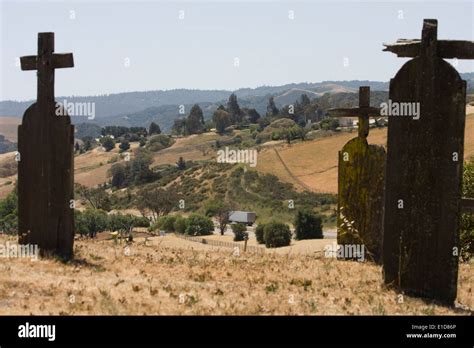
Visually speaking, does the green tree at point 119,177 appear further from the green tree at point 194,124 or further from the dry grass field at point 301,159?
the green tree at point 194,124

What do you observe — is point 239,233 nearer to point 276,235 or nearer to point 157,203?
point 276,235

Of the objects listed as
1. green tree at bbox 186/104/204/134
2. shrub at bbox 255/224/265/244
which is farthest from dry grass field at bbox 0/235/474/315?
green tree at bbox 186/104/204/134

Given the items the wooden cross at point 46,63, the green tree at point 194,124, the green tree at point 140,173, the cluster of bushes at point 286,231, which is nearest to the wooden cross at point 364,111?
the wooden cross at point 46,63

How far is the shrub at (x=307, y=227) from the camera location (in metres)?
47.4

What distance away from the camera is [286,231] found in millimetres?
44750

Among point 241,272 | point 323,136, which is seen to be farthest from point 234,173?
point 241,272

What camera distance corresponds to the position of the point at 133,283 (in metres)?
8.91

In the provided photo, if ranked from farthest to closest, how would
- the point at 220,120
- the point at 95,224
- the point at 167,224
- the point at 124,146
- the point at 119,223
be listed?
the point at 124,146
the point at 220,120
the point at 167,224
the point at 119,223
the point at 95,224

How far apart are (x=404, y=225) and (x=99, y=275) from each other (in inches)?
173

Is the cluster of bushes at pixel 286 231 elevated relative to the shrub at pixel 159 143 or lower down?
lower down

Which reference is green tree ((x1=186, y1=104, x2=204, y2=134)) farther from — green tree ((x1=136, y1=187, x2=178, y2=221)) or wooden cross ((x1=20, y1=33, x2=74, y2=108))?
wooden cross ((x1=20, y1=33, x2=74, y2=108))

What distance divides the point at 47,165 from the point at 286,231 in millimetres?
34458

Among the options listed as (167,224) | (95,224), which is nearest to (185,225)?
(167,224)

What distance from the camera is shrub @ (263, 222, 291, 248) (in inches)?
1672
